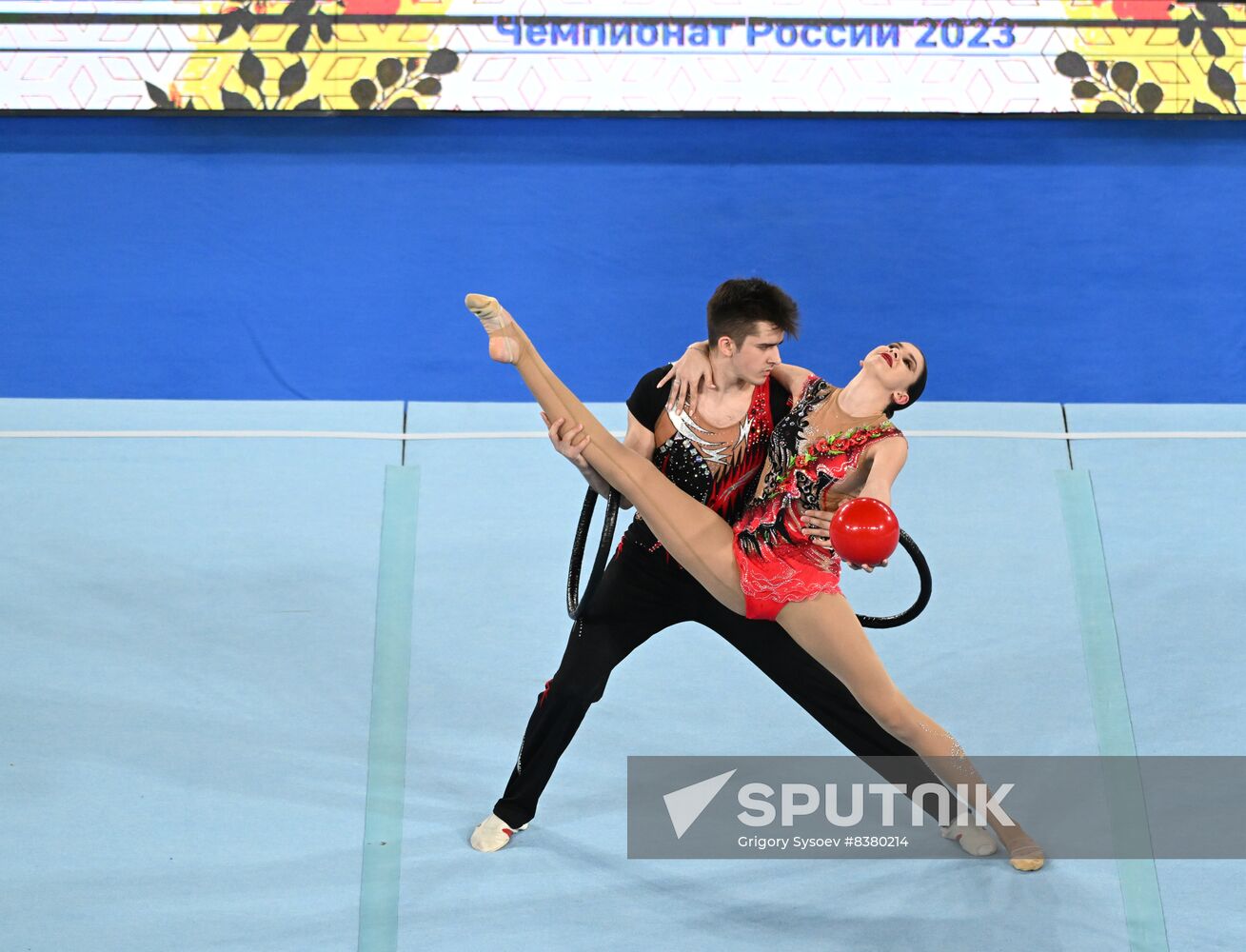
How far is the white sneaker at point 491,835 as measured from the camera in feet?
11.8

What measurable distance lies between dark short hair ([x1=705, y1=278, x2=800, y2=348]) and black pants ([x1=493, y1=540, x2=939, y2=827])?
564 millimetres

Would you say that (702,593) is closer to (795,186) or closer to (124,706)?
(124,706)

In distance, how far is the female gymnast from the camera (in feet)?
10.8

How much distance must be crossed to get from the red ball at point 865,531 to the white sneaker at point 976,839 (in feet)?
3.17

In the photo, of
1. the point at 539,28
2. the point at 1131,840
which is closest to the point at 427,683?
the point at 1131,840

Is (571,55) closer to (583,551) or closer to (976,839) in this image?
(583,551)

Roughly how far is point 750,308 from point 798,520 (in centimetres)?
48

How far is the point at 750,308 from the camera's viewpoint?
3.28 metres

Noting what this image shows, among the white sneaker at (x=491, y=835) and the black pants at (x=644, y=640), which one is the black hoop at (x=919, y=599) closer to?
the black pants at (x=644, y=640)

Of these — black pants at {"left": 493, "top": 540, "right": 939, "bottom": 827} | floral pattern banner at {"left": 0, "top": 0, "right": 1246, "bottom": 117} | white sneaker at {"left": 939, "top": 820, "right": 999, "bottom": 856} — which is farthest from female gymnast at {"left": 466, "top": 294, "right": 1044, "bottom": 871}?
floral pattern banner at {"left": 0, "top": 0, "right": 1246, "bottom": 117}

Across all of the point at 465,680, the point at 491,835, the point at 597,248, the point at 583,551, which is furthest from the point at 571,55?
the point at 491,835

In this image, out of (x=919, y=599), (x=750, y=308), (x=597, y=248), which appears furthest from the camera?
(x=597, y=248)

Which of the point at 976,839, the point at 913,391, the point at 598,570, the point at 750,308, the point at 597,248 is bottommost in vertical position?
the point at 976,839

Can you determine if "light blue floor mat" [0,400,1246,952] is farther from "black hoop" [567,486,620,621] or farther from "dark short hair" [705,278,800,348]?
"dark short hair" [705,278,800,348]
